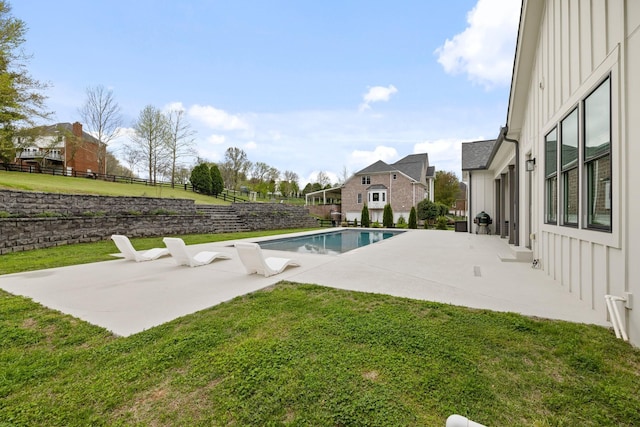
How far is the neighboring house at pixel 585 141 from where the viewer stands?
9.28 ft

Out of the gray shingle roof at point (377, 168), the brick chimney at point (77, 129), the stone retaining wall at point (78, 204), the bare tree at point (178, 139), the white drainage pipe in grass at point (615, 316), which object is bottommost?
the white drainage pipe in grass at point (615, 316)

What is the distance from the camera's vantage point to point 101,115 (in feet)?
84.7

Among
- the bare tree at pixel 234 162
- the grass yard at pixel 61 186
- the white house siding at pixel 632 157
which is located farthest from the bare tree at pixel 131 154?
the white house siding at pixel 632 157

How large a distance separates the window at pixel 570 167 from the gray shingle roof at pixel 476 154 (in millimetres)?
9687

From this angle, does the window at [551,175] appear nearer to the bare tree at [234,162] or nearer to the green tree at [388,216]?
the green tree at [388,216]

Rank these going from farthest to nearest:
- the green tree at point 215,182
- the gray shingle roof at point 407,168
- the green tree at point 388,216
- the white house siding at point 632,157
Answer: the gray shingle roof at point 407,168 < the green tree at point 215,182 < the green tree at point 388,216 < the white house siding at point 632,157

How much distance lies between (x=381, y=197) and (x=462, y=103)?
12674 millimetres

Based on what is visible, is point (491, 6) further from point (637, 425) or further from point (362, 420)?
point (362, 420)

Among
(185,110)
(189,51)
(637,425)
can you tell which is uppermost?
(185,110)

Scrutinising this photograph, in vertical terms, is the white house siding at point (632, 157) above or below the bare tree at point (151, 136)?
below

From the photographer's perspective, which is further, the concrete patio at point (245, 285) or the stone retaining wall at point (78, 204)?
the stone retaining wall at point (78, 204)

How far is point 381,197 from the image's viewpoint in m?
27.9

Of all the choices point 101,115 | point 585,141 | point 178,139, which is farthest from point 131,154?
point 585,141

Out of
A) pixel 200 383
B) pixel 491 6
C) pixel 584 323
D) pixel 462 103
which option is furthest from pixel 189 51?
pixel 584 323
